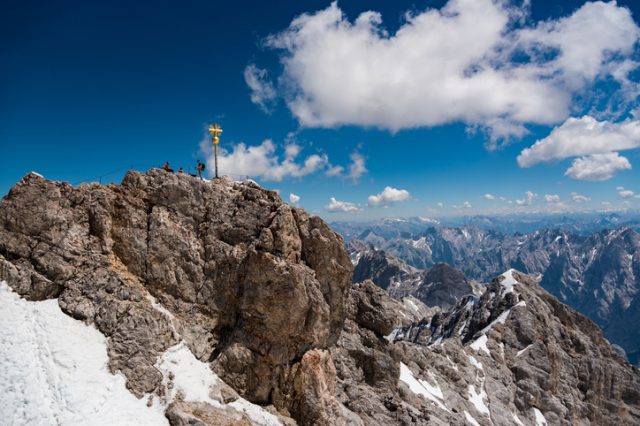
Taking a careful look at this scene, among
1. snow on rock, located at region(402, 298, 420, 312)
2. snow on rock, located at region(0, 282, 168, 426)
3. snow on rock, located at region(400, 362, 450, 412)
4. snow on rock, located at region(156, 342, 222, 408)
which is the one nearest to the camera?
snow on rock, located at region(0, 282, 168, 426)

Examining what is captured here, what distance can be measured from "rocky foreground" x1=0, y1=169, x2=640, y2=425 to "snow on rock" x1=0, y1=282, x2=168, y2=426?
743mm

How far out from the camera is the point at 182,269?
31328 millimetres

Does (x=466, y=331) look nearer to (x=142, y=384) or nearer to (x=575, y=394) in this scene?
(x=575, y=394)

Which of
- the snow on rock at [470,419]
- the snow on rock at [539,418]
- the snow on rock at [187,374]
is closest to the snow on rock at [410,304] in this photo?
the snow on rock at [539,418]

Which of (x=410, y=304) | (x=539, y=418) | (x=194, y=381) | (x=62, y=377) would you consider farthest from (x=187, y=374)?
(x=410, y=304)

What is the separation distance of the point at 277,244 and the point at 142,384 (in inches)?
562

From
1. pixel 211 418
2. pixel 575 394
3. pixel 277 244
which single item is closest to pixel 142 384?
pixel 211 418

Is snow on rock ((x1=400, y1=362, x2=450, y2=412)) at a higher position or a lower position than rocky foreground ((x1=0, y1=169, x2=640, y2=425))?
lower

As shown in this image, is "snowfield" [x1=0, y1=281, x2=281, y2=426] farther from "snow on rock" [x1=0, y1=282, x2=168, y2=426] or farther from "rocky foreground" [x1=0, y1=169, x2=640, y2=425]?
"rocky foreground" [x1=0, y1=169, x2=640, y2=425]

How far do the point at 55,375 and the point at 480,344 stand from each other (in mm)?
68542

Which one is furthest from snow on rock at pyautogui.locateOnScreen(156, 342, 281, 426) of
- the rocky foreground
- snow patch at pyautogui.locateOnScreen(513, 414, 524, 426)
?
snow patch at pyautogui.locateOnScreen(513, 414, 524, 426)

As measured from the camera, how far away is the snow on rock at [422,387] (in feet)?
158

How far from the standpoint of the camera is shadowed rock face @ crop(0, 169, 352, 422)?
26203 mm

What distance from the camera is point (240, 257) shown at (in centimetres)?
3272
